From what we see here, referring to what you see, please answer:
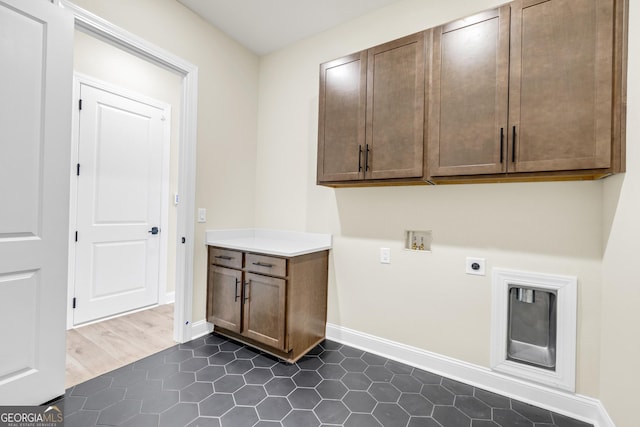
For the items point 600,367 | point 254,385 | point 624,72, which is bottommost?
point 254,385

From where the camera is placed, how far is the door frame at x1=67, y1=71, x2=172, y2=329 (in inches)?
112

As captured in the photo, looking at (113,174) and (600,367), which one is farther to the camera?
(113,174)

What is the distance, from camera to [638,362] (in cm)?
130

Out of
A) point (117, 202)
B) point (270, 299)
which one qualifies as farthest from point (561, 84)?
point (117, 202)

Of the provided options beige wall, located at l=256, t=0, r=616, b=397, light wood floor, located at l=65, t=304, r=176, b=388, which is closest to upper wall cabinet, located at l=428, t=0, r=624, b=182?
beige wall, located at l=256, t=0, r=616, b=397

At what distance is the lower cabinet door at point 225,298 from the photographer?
251cm

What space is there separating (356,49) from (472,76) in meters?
1.20

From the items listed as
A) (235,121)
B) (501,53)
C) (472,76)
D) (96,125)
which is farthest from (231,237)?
(501,53)

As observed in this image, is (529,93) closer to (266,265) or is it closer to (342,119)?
(342,119)

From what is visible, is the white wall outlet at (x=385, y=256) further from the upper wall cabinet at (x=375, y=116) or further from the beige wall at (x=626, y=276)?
the beige wall at (x=626, y=276)

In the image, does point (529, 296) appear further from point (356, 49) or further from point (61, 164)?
point (61, 164)

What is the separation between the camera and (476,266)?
2039mm

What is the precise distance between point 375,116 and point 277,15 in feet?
4.50

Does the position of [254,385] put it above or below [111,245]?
below
